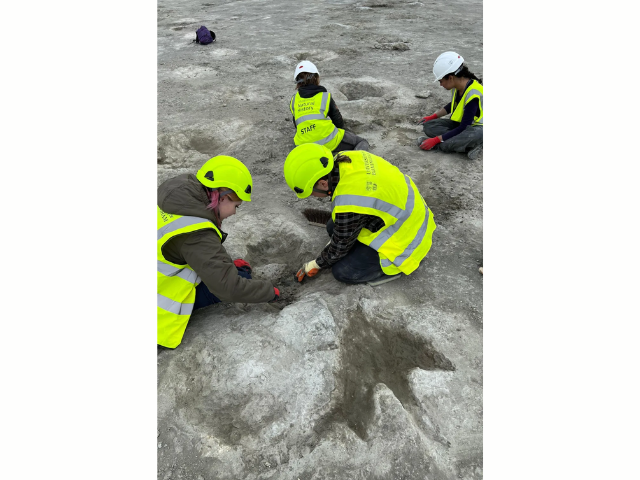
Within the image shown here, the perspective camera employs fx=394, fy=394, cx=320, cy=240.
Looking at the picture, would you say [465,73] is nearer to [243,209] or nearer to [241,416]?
[243,209]

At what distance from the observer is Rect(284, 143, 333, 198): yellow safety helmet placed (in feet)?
8.44

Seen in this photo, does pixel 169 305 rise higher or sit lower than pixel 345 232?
lower

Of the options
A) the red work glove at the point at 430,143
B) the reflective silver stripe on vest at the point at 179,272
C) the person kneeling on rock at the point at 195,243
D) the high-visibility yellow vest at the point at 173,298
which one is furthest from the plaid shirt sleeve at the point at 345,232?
the red work glove at the point at 430,143

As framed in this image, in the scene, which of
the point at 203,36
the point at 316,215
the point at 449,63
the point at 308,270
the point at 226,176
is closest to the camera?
the point at 226,176

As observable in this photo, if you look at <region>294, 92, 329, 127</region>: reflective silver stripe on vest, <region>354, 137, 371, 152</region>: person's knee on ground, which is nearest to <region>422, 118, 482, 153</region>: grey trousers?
<region>354, 137, 371, 152</region>: person's knee on ground

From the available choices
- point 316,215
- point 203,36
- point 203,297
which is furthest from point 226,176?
point 203,36

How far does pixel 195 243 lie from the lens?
86.7 inches

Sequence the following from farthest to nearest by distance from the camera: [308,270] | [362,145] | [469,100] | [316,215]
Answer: [362,145]
[469,100]
[316,215]
[308,270]

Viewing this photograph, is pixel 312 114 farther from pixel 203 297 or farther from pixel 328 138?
pixel 203 297

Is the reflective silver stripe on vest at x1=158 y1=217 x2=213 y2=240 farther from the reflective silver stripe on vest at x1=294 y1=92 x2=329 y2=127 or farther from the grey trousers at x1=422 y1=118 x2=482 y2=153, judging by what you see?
the grey trousers at x1=422 y1=118 x2=482 y2=153

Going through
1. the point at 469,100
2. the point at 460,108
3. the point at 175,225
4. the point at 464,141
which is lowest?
the point at 464,141

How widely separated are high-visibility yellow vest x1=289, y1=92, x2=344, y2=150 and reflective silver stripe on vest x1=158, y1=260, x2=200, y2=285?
8.07ft

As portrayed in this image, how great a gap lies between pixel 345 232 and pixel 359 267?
0.34 m

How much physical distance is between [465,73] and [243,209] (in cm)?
290
